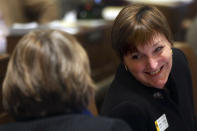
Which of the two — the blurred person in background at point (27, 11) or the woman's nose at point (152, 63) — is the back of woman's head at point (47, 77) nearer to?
the woman's nose at point (152, 63)

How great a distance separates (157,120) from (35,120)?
694mm

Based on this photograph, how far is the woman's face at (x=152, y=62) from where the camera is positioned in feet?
4.84

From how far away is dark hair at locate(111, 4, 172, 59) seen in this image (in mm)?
1427

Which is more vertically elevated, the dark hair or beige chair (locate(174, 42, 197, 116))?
the dark hair

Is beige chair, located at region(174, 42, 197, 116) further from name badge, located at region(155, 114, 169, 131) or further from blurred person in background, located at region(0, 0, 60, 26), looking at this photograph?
blurred person in background, located at region(0, 0, 60, 26)

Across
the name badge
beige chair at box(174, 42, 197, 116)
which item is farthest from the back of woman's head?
beige chair at box(174, 42, 197, 116)

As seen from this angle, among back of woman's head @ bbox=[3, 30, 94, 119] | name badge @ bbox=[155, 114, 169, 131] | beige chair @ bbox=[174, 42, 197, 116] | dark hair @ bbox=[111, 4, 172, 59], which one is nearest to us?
back of woman's head @ bbox=[3, 30, 94, 119]

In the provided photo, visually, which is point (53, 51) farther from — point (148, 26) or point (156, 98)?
point (156, 98)

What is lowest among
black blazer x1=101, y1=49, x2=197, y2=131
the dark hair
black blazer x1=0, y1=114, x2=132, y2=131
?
black blazer x1=101, y1=49, x2=197, y2=131

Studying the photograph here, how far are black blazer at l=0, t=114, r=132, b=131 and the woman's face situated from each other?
52cm

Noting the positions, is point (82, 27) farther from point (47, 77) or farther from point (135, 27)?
point (47, 77)

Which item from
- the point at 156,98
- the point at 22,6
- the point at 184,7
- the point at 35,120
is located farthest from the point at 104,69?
the point at 184,7

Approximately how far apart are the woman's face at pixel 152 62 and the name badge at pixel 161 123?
148mm

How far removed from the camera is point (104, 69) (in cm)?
309
